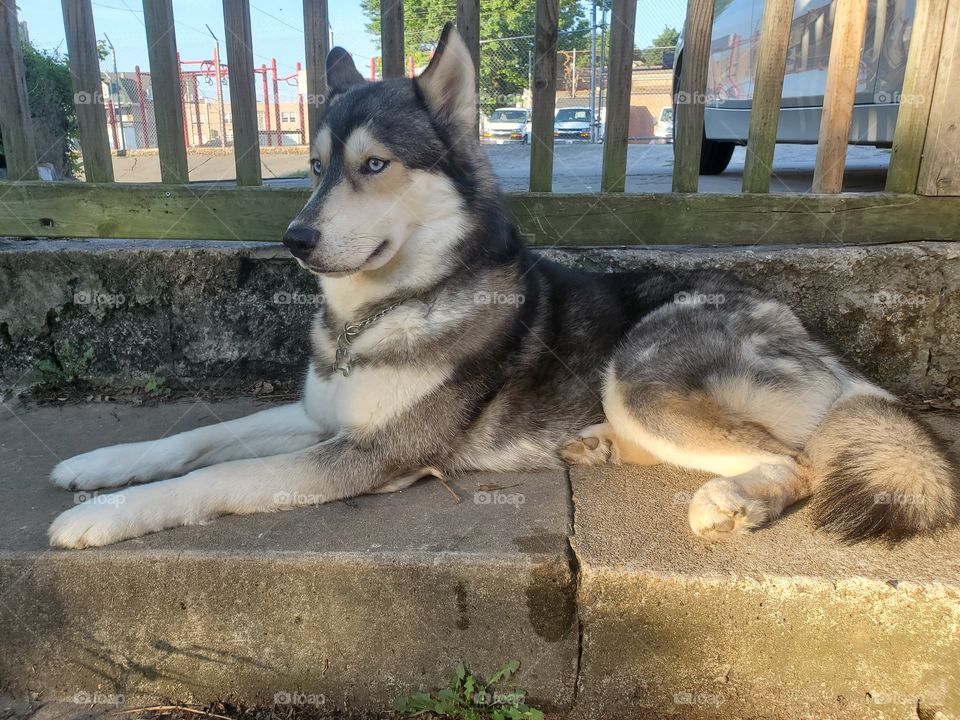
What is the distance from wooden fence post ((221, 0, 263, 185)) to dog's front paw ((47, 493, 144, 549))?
6.60 feet

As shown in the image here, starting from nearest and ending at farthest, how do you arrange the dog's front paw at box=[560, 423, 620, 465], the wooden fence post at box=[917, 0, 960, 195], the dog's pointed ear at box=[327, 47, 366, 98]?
the dog's front paw at box=[560, 423, 620, 465] < the dog's pointed ear at box=[327, 47, 366, 98] < the wooden fence post at box=[917, 0, 960, 195]

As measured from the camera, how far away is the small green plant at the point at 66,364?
373 cm

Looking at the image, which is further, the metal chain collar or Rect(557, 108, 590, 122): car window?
Rect(557, 108, 590, 122): car window

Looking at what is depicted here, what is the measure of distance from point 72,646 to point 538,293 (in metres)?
2.22

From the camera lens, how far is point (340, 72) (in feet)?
10.3

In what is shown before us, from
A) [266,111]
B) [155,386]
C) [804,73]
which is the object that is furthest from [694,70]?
[266,111]


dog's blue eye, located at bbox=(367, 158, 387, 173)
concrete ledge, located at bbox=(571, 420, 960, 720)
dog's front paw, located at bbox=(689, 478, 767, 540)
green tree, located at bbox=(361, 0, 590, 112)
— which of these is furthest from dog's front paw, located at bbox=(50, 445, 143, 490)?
green tree, located at bbox=(361, 0, 590, 112)

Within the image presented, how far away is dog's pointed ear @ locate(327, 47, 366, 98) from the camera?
10.3ft

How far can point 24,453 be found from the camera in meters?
3.11

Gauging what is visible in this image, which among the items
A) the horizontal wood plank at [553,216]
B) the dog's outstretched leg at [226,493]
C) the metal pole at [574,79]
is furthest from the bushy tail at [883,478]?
the metal pole at [574,79]

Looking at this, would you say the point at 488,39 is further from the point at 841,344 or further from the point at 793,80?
the point at 841,344

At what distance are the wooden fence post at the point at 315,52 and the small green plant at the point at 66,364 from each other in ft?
5.68

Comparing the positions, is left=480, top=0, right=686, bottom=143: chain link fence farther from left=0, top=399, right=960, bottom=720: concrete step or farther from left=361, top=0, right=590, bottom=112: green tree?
left=0, top=399, right=960, bottom=720: concrete step

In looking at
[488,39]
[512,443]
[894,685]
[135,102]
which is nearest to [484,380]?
[512,443]
